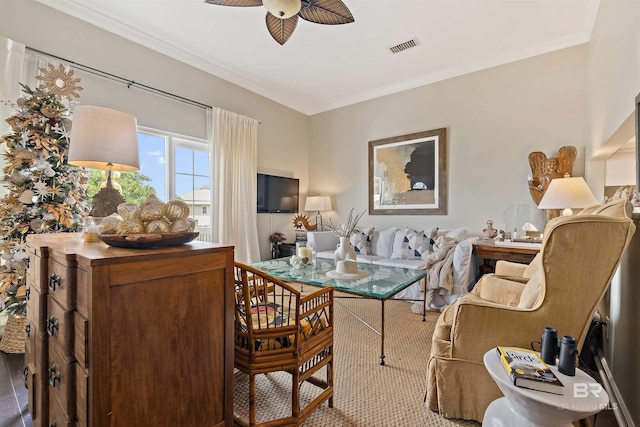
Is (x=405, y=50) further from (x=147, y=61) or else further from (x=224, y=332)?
(x=224, y=332)

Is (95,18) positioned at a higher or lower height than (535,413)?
higher

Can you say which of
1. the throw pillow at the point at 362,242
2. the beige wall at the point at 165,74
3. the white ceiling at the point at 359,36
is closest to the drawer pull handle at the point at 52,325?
the beige wall at the point at 165,74

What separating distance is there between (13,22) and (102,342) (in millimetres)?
3195

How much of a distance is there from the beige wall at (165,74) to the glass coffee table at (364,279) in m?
2.08

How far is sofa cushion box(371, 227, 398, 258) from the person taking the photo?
4152mm

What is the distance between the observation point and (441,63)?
12.4 feet

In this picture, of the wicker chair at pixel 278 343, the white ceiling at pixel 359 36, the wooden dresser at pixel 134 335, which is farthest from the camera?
the white ceiling at pixel 359 36

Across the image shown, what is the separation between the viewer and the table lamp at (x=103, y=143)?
4.32ft

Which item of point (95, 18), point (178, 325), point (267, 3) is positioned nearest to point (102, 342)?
point (178, 325)

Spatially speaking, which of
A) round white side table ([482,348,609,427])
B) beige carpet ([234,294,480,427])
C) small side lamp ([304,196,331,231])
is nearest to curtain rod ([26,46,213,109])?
small side lamp ([304,196,331,231])

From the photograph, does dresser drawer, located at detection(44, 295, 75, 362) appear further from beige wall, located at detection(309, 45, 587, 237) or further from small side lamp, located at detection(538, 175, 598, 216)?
beige wall, located at detection(309, 45, 587, 237)

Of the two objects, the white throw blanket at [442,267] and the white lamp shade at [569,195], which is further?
the white throw blanket at [442,267]

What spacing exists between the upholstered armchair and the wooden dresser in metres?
1.12

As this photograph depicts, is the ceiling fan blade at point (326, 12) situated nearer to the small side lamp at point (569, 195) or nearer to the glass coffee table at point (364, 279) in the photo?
the glass coffee table at point (364, 279)
